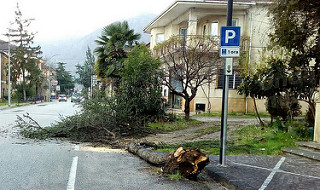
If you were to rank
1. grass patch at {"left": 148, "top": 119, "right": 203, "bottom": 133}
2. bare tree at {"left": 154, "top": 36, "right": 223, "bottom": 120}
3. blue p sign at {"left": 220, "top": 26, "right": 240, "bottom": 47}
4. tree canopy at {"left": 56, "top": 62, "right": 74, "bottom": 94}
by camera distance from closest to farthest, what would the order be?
blue p sign at {"left": 220, "top": 26, "right": 240, "bottom": 47} < grass patch at {"left": 148, "top": 119, "right": 203, "bottom": 133} < bare tree at {"left": 154, "top": 36, "right": 223, "bottom": 120} < tree canopy at {"left": 56, "top": 62, "right": 74, "bottom": 94}

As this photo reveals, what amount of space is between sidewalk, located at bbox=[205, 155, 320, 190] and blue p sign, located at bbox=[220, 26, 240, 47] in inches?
107

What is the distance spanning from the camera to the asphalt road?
559cm

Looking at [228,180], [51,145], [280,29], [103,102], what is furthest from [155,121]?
[228,180]

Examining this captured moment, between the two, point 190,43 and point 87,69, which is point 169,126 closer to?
point 190,43

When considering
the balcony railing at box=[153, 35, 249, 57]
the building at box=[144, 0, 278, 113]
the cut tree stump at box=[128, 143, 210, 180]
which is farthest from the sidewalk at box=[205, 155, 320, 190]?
the building at box=[144, 0, 278, 113]

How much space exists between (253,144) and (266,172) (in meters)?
3.35

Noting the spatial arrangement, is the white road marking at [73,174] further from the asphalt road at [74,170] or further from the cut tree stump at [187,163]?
the cut tree stump at [187,163]

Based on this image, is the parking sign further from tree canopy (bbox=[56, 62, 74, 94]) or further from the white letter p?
tree canopy (bbox=[56, 62, 74, 94])

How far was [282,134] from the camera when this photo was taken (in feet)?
33.9

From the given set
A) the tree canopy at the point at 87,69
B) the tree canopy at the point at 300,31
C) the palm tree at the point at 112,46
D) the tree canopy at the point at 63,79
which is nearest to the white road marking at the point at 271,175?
the tree canopy at the point at 300,31

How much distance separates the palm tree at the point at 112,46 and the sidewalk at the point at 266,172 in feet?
52.3

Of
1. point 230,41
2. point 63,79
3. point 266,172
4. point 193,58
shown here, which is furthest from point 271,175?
point 63,79

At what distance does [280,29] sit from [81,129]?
317 inches

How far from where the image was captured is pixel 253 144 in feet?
31.1
